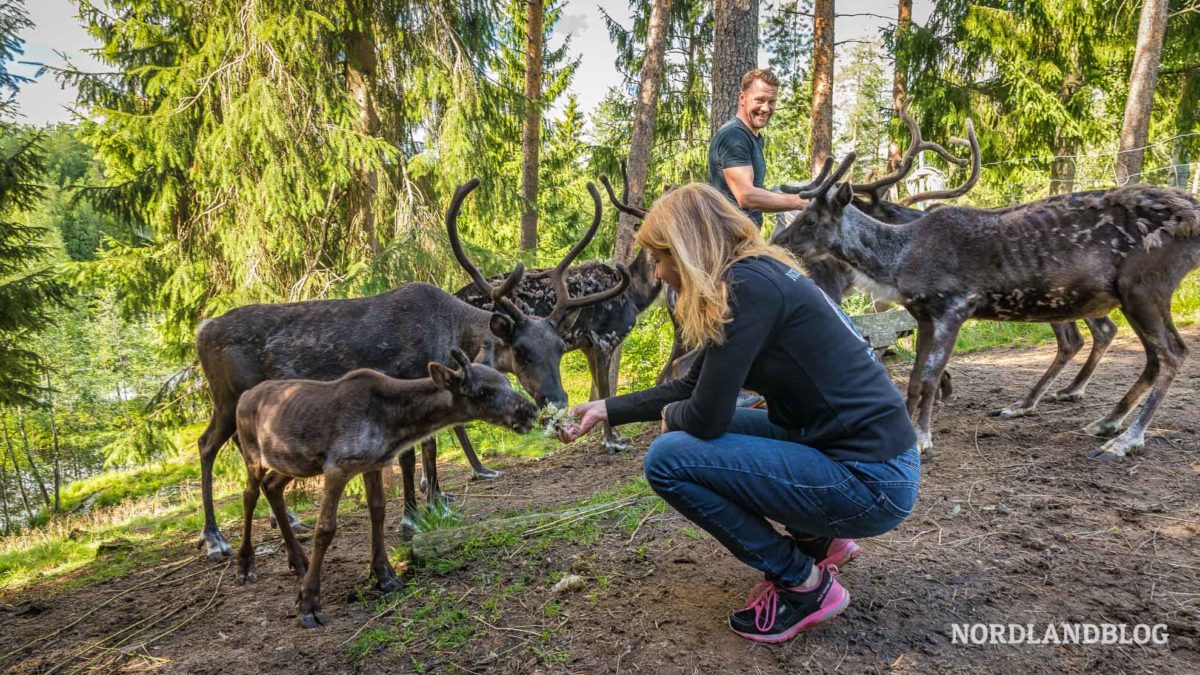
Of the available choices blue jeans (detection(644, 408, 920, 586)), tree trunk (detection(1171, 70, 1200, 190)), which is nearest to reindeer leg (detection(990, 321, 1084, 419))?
blue jeans (detection(644, 408, 920, 586))

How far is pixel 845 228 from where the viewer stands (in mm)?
6180

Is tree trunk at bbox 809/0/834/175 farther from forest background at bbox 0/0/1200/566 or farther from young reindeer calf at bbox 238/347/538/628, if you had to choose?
young reindeer calf at bbox 238/347/538/628

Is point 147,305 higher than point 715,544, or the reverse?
point 147,305

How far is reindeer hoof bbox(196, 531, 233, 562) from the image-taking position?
573 centimetres

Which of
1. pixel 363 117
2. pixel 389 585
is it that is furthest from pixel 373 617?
pixel 363 117

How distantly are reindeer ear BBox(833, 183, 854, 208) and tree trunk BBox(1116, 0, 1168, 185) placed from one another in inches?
311

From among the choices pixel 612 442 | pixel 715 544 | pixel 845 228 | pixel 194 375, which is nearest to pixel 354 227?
pixel 194 375

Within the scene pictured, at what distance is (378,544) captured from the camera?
4359 millimetres

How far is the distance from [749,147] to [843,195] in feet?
3.42

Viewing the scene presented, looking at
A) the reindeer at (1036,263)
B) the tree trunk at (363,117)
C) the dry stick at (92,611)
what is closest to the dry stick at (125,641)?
the dry stick at (92,611)

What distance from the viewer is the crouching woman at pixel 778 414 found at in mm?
3027

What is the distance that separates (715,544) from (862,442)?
148 cm

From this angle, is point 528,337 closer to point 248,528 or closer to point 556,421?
point 556,421

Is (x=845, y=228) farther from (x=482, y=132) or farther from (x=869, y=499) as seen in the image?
(x=482, y=132)
